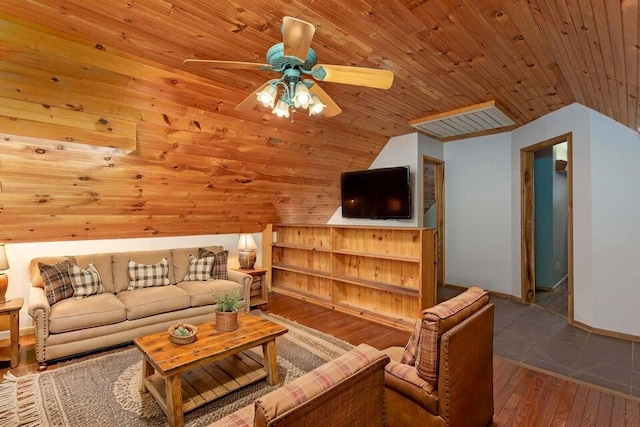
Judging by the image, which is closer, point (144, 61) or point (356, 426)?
point (356, 426)

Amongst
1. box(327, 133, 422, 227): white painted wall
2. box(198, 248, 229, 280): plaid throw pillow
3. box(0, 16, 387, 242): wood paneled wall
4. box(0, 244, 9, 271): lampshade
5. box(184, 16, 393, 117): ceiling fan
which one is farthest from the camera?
box(327, 133, 422, 227): white painted wall

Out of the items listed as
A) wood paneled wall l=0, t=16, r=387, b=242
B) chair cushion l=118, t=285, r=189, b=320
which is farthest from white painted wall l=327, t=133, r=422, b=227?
chair cushion l=118, t=285, r=189, b=320

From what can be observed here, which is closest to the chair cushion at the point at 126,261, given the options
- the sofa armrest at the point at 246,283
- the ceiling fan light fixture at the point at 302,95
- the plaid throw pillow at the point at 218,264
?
the plaid throw pillow at the point at 218,264

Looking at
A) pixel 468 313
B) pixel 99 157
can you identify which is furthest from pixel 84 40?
pixel 468 313

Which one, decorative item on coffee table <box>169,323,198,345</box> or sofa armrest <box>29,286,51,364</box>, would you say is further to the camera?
sofa armrest <box>29,286,51,364</box>

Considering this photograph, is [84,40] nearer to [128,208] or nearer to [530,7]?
[128,208]

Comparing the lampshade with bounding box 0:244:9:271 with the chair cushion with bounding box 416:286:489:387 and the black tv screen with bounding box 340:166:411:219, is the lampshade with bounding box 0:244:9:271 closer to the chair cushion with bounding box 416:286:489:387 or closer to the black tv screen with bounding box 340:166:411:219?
the chair cushion with bounding box 416:286:489:387

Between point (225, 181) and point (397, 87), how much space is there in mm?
2206

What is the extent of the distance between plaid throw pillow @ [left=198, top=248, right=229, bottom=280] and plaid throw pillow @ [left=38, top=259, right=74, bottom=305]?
143 cm

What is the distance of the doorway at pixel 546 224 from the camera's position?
414 centimetres

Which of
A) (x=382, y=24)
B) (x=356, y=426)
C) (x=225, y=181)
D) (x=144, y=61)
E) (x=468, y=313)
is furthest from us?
(x=225, y=181)

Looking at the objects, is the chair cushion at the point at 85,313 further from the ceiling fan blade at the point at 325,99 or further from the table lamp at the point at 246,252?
the ceiling fan blade at the point at 325,99

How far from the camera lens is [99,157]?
2979mm

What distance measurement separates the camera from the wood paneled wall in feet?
7.41
